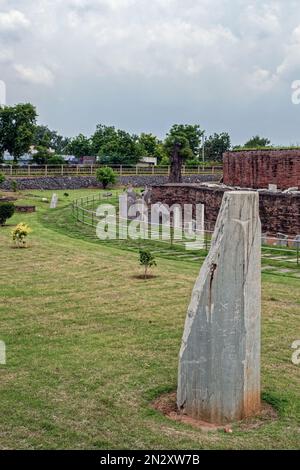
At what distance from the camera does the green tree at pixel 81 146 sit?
55219 millimetres

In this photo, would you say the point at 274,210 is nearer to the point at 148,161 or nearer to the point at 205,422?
the point at 205,422

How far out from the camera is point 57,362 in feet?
22.1

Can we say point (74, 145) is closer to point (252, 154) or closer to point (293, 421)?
point (252, 154)

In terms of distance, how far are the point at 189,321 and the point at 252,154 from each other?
55.1 feet

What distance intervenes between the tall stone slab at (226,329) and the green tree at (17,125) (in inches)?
1351

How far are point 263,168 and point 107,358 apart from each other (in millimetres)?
15098

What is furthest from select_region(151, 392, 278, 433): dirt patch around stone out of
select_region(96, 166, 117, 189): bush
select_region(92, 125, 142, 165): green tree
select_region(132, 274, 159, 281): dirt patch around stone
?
select_region(92, 125, 142, 165): green tree

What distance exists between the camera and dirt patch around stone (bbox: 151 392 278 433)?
5.28m

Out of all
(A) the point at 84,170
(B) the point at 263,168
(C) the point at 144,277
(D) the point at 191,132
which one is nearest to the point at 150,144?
(D) the point at 191,132

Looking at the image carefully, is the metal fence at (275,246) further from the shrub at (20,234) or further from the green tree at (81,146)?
the green tree at (81,146)

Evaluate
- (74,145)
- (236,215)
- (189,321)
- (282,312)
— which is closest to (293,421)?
(189,321)

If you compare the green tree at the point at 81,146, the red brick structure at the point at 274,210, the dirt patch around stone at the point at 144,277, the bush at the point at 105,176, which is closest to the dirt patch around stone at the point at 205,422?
the dirt patch around stone at the point at 144,277

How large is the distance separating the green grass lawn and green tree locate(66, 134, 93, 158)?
43.3 metres

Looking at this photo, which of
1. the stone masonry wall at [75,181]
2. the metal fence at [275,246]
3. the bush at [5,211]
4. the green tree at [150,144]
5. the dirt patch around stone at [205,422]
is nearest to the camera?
the dirt patch around stone at [205,422]
